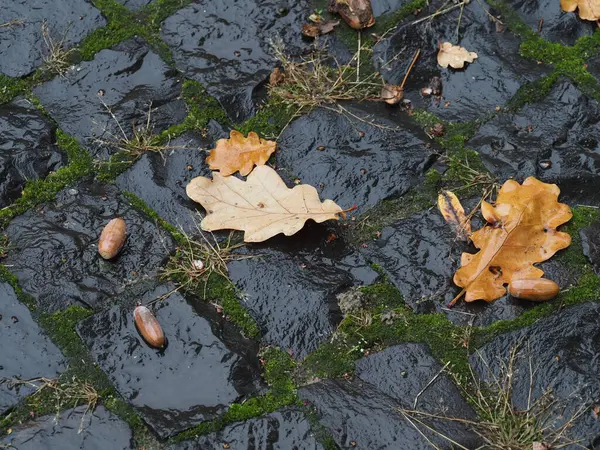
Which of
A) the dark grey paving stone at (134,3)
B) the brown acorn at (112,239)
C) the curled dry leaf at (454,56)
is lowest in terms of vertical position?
the brown acorn at (112,239)

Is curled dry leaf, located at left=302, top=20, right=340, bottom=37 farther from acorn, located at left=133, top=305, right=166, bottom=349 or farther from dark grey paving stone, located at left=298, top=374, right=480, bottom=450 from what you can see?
dark grey paving stone, located at left=298, top=374, right=480, bottom=450

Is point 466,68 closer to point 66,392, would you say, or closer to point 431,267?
point 431,267

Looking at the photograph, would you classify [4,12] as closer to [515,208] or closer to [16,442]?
[16,442]

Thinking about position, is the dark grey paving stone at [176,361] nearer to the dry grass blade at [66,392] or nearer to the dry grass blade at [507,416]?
the dry grass blade at [66,392]

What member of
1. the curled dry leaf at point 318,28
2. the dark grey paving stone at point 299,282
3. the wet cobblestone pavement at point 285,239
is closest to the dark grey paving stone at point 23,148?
the wet cobblestone pavement at point 285,239

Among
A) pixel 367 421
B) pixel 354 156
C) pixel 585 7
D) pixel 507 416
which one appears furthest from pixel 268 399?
pixel 585 7

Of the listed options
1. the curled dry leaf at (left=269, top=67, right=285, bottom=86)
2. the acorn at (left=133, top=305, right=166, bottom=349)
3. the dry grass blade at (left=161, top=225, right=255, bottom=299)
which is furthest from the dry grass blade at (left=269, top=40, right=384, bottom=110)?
the acorn at (left=133, top=305, right=166, bottom=349)

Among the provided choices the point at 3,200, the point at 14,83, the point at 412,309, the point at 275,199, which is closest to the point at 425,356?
the point at 412,309
